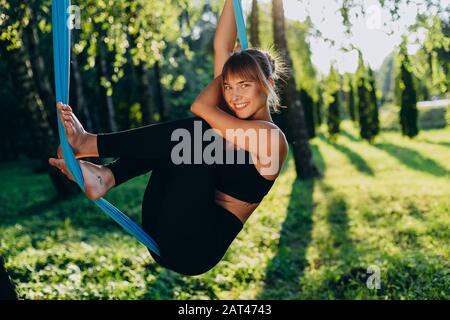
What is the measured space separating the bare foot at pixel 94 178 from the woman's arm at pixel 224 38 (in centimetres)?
80

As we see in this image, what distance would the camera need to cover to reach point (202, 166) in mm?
2215

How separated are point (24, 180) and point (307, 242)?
9394 mm

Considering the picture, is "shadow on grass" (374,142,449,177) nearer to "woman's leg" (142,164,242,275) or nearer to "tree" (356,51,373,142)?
"tree" (356,51,373,142)

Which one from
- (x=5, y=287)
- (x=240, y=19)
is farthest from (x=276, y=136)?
(x=5, y=287)

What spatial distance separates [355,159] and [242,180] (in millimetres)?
10637

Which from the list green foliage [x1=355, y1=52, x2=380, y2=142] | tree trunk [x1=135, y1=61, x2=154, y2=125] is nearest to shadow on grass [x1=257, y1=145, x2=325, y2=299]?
tree trunk [x1=135, y1=61, x2=154, y2=125]

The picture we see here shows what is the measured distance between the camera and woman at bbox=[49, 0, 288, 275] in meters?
2.17

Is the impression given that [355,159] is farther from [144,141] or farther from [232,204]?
[144,141]

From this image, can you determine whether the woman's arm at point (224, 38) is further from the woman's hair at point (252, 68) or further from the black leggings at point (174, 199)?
the black leggings at point (174, 199)

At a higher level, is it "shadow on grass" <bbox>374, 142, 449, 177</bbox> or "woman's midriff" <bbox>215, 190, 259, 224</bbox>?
"woman's midriff" <bbox>215, 190, 259, 224</bbox>

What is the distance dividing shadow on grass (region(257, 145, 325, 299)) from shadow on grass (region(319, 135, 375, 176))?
2.61 meters

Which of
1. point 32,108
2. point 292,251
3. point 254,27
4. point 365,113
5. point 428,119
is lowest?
point 292,251

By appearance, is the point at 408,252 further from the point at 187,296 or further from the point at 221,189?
the point at 221,189

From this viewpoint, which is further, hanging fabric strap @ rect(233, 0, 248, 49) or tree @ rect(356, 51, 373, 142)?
tree @ rect(356, 51, 373, 142)
